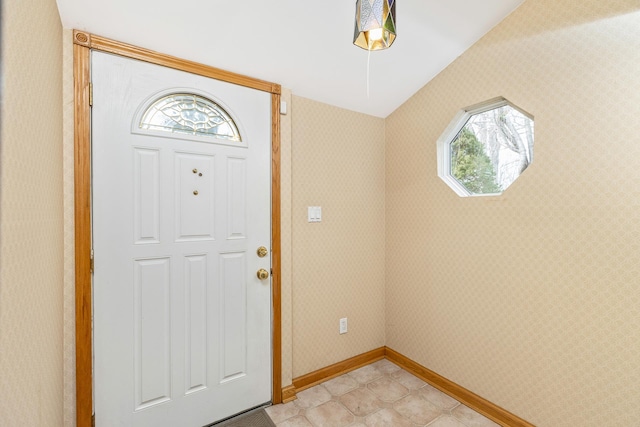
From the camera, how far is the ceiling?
4.49 feet

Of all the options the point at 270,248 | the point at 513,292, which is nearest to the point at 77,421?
the point at 270,248

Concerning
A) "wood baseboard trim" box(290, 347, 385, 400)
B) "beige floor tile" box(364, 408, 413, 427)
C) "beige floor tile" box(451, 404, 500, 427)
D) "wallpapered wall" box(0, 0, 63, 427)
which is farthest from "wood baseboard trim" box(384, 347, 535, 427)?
"wallpapered wall" box(0, 0, 63, 427)

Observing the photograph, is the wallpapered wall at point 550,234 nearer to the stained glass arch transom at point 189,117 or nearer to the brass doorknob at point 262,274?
the brass doorknob at point 262,274

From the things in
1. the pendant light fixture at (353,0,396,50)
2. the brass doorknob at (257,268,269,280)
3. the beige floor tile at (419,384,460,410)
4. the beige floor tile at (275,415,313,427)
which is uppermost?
the pendant light fixture at (353,0,396,50)

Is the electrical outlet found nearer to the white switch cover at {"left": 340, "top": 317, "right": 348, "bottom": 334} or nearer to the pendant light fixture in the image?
the white switch cover at {"left": 340, "top": 317, "right": 348, "bottom": 334}

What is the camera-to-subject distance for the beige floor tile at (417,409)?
5.77ft

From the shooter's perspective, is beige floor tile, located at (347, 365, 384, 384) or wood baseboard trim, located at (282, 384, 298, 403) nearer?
wood baseboard trim, located at (282, 384, 298, 403)

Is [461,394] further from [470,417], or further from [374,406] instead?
[374,406]

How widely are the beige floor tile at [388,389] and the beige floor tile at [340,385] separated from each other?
0.40ft

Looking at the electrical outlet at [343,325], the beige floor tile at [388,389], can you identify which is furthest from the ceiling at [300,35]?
the beige floor tile at [388,389]

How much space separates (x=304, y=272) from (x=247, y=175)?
792 mm

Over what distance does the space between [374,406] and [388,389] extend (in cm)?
22

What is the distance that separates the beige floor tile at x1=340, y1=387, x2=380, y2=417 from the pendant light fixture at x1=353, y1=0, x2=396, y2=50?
2.03 metres

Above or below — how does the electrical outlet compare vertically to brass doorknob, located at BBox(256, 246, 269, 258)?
Result: below
